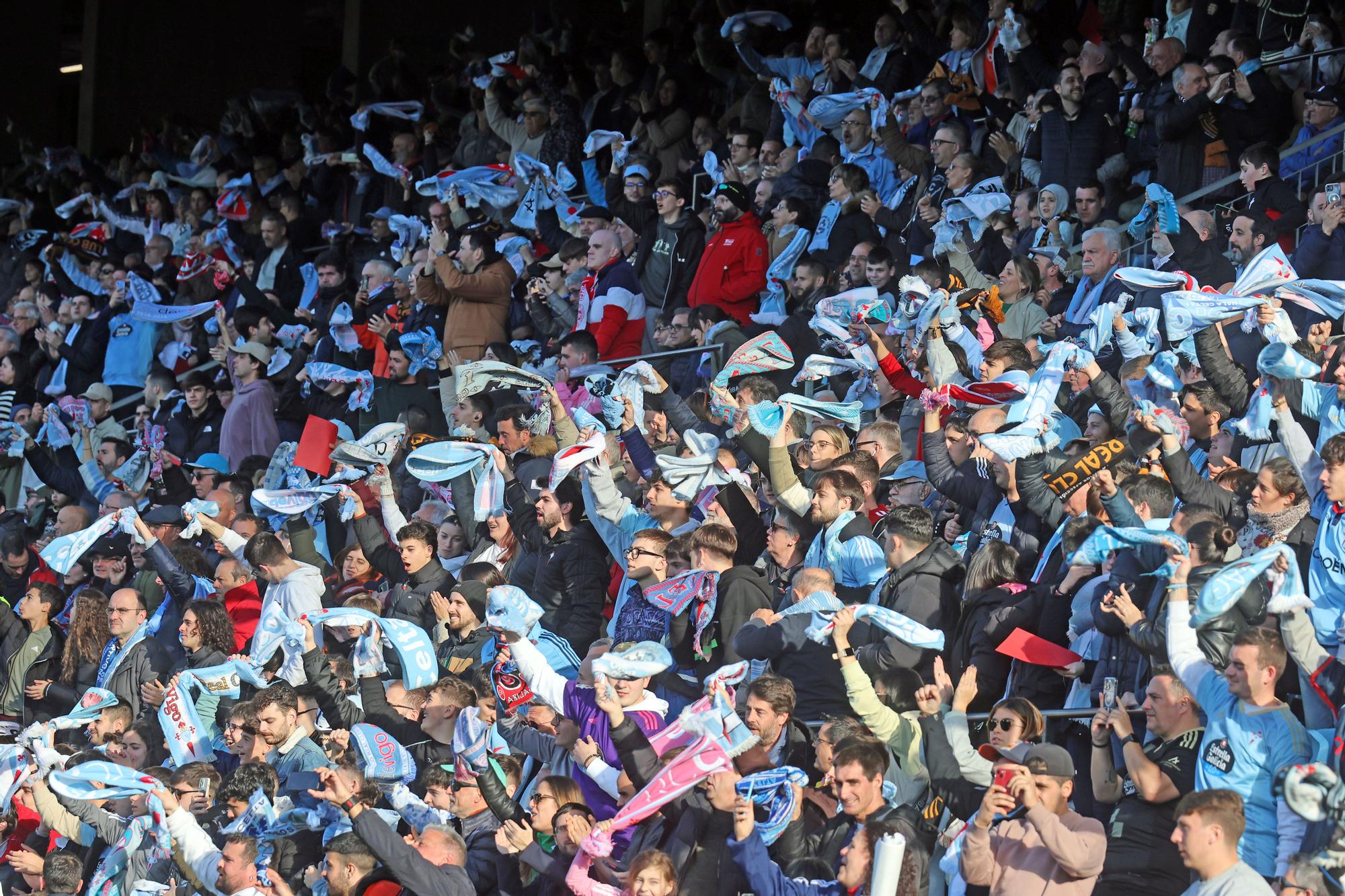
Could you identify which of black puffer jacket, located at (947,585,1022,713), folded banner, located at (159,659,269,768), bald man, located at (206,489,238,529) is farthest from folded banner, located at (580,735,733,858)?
bald man, located at (206,489,238,529)

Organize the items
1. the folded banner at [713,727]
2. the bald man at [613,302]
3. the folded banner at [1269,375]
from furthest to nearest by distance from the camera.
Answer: the bald man at [613,302] < the folded banner at [1269,375] < the folded banner at [713,727]

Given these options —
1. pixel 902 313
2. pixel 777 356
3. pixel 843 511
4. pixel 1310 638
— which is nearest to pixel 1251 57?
pixel 902 313

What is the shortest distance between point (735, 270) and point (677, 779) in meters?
5.02

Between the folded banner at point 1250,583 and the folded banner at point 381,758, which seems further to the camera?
the folded banner at point 381,758

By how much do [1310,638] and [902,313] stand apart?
349 centimetres

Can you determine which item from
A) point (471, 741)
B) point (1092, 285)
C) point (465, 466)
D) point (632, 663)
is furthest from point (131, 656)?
point (1092, 285)

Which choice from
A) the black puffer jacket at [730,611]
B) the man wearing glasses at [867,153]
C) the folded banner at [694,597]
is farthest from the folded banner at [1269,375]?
the man wearing glasses at [867,153]

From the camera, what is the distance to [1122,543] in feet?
18.4

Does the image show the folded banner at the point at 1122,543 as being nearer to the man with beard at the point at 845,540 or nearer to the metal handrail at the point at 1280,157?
the man with beard at the point at 845,540

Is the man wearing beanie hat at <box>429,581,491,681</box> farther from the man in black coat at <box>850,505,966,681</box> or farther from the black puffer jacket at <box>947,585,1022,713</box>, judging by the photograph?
the black puffer jacket at <box>947,585,1022,713</box>

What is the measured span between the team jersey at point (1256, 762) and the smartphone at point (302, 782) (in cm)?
335

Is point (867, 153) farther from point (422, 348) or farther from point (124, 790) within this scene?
point (124, 790)

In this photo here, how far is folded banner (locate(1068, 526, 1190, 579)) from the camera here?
5277mm

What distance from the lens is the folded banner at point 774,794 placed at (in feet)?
17.7
